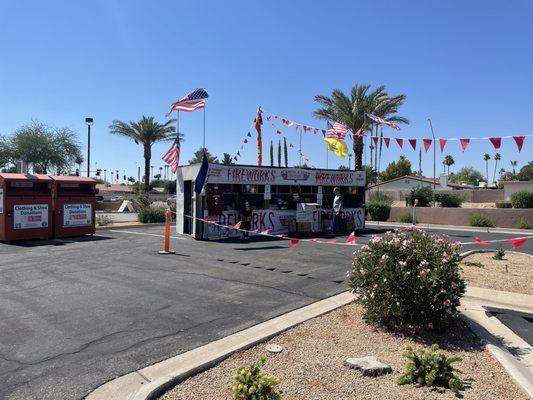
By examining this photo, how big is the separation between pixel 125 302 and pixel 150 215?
59.1 feet

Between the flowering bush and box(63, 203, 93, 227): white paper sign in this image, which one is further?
box(63, 203, 93, 227): white paper sign

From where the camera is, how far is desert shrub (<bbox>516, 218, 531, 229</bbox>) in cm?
2409

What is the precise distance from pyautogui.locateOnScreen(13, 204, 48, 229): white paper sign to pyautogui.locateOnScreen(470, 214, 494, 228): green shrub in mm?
20520

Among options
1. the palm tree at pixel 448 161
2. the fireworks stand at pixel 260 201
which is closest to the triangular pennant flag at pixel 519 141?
the fireworks stand at pixel 260 201

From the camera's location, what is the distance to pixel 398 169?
7469 cm

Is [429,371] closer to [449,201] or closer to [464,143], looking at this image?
[464,143]

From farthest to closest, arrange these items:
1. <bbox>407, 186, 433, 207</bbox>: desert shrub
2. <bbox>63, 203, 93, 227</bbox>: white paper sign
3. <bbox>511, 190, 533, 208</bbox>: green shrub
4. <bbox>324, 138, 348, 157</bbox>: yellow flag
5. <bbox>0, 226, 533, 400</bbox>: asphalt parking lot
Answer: <bbox>407, 186, 433, 207</bbox>: desert shrub → <bbox>511, 190, 533, 208</bbox>: green shrub → <bbox>324, 138, 348, 157</bbox>: yellow flag → <bbox>63, 203, 93, 227</bbox>: white paper sign → <bbox>0, 226, 533, 400</bbox>: asphalt parking lot

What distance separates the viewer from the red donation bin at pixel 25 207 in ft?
51.2

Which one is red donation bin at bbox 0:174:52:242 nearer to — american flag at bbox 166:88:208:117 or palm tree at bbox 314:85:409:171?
american flag at bbox 166:88:208:117

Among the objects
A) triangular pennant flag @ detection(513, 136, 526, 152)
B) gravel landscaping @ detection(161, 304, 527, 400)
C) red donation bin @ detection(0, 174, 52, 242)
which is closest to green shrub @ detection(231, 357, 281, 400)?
gravel landscaping @ detection(161, 304, 527, 400)

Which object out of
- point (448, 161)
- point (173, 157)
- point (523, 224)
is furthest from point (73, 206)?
point (448, 161)

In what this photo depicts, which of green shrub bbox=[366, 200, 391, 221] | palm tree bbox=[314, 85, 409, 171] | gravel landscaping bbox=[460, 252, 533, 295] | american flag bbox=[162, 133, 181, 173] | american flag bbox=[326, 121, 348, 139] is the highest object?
palm tree bbox=[314, 85, 409, 171]

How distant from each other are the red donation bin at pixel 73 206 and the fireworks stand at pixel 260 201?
336 centimetres

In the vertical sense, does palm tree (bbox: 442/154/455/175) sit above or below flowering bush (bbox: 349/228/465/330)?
above
